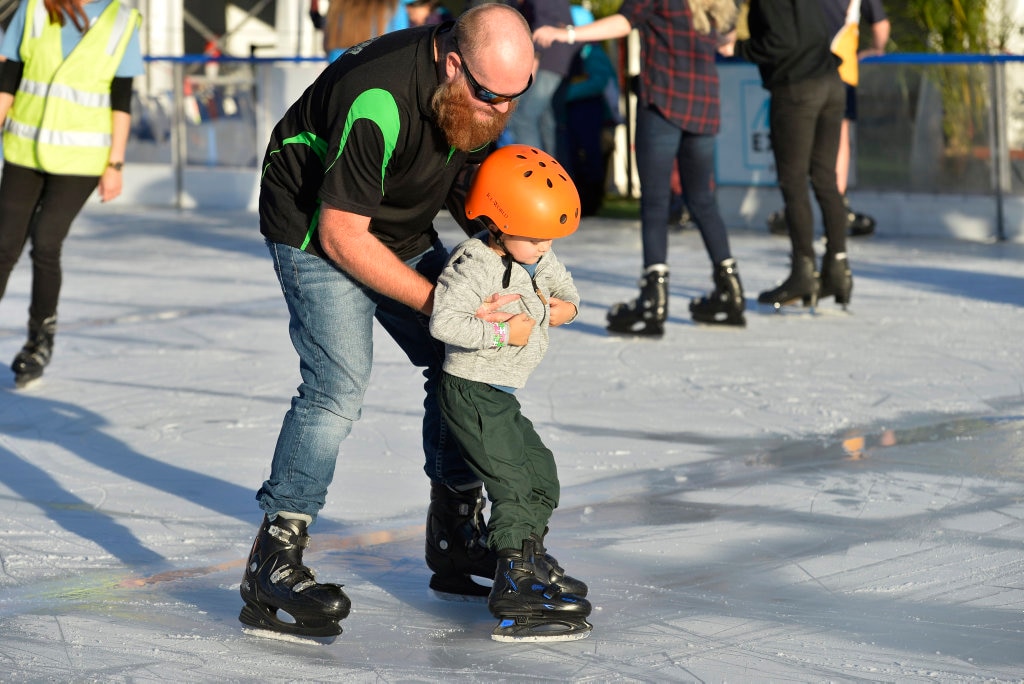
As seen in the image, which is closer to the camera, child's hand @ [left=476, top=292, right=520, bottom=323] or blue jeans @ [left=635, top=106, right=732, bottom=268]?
child's hand @ [left=476, top=292, right=520, bottom=323]

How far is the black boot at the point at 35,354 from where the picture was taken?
6.42 m

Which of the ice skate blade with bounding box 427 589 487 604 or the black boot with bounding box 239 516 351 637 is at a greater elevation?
the black boot with bounding box 239 516 351 637

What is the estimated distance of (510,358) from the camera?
3594 mm

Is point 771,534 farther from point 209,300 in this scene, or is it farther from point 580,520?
point 209,300

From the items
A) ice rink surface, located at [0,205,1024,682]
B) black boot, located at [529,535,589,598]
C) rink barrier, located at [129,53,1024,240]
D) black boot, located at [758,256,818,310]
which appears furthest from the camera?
rink barrier, located at [129,53,1024,240]

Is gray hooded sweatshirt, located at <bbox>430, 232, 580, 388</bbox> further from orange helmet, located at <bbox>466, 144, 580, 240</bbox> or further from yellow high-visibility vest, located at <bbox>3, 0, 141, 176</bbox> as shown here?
yellow high-visibility vest, located at <bbox>3, 0, 141, 176</bbox>

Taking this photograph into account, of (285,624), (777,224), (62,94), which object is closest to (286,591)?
(285,624)

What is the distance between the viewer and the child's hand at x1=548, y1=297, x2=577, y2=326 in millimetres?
3666

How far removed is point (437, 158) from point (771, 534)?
1495mm

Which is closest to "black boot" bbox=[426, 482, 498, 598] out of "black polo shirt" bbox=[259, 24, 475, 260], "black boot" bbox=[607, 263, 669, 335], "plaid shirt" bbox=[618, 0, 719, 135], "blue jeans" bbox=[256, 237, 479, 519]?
"blue jeans" bbox=[256, 237, 479, 519]

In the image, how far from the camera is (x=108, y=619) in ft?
12.1

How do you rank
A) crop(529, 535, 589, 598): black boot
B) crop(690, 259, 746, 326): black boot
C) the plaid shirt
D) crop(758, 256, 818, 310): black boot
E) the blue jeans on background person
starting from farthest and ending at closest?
the blue jeans on background person, crop(758, 256, 818, 310): black boot, crop(690, 259, 746, 326): black boot, the plaid shirt, crop(529, 535, 589, 598): black boot

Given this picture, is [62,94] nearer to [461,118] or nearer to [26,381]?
[26,381]

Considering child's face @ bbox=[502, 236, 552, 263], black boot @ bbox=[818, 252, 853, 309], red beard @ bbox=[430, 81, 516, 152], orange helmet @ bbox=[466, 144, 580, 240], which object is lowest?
black boot @ bbox=[818, 252, 853, 309]
